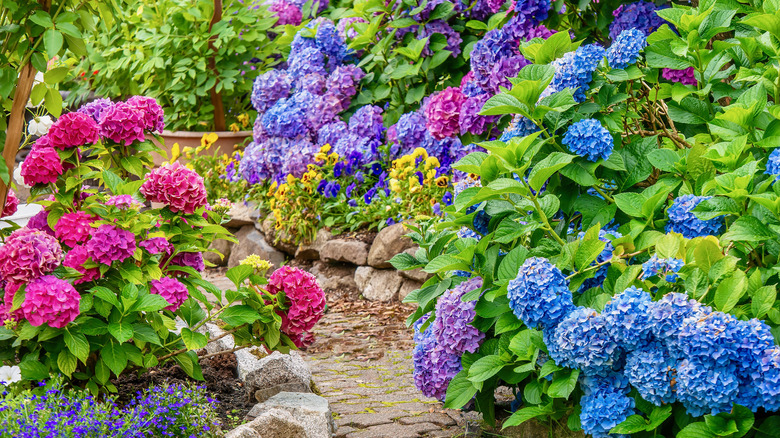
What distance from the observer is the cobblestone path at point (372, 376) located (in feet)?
8.63

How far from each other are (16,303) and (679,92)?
2143 mm

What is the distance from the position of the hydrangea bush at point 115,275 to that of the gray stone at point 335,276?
7.25 ft

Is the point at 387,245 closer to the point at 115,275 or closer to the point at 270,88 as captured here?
the point at 270,88

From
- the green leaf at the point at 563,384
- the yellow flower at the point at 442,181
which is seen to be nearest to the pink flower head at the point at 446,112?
the yellow flower at the point at 442,181

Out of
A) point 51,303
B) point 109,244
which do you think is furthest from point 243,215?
point 51,303

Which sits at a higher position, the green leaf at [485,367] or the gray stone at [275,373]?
the green leaf at [485,367]

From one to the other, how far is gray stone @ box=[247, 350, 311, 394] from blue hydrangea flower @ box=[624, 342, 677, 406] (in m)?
1.47

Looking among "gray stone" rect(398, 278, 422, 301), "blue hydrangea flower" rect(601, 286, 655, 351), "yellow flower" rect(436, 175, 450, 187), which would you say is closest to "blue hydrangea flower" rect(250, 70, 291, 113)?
"yellow flower" rect(436, 175, 450, 187)

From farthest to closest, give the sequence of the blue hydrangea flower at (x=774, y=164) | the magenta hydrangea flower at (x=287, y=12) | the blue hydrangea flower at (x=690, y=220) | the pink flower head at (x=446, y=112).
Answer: the magenta hydrangea flower at (x=287, y=12) < the pink flower head at (x=446, y=112) < the blue hydrangea flower at (x=690, y=220) < the blue hydrangea flower at (x=774, y=164)

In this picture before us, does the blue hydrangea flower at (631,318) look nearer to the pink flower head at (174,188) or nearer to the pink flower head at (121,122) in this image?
the pink flower head at (174,188)

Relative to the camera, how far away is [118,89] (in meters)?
6.76

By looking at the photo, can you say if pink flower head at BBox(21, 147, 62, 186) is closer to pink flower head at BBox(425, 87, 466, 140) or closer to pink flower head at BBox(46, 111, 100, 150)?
pink flower head at BBox(46, 111, 100, 150)

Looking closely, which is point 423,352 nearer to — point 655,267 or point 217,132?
point 655,267

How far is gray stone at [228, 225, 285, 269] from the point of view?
5.44 metres
